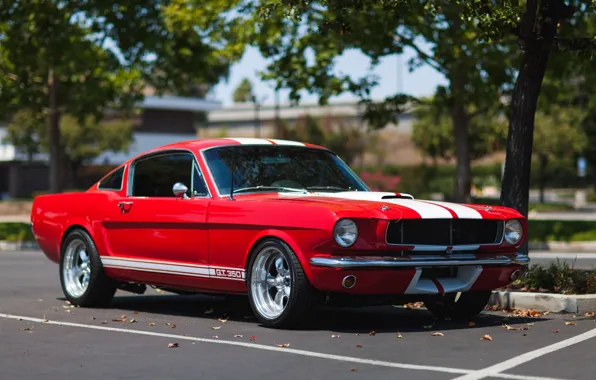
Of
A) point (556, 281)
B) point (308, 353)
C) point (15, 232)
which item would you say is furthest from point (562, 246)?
point (308, 353)

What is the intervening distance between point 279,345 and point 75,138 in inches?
2328

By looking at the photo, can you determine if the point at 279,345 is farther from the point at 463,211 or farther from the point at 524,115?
the point at 524,115

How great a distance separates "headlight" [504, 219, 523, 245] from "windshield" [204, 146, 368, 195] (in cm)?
162

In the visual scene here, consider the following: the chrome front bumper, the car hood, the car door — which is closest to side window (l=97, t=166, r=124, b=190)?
the car door

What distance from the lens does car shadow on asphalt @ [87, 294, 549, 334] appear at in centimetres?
937

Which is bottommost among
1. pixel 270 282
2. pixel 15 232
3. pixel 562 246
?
pixel 562 246

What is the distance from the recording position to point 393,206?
29.2ft

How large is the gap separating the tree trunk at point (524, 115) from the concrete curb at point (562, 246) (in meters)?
11.3

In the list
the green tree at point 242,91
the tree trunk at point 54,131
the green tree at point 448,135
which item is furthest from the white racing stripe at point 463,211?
the green tree at point 242,91

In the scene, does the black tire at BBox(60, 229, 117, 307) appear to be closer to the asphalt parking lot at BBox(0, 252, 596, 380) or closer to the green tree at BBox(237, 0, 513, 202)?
the asphalt parking lot at BBox(0, 252, 596, 380)

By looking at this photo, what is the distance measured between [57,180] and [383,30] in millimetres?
13179

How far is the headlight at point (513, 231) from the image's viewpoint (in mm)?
9523

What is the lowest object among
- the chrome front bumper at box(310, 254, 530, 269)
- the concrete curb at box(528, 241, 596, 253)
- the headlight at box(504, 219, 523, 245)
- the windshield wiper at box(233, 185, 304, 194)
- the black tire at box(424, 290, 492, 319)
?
the concrete curb at box(528, 241, 596, 253)

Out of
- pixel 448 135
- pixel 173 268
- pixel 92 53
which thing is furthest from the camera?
pixel 448 135
